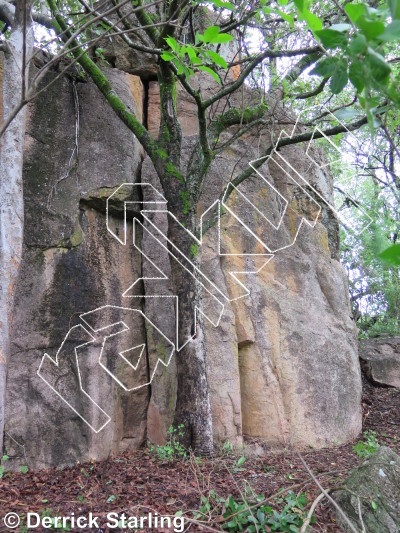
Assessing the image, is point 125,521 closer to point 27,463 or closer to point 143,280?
point 27,463

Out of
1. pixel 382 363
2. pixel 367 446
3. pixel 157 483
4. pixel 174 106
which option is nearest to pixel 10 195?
pixel 174 106

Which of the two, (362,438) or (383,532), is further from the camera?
(362,438)

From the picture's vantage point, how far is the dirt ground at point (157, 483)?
2975 mm

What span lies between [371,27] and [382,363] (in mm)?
6633

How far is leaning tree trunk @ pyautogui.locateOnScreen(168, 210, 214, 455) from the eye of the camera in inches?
161

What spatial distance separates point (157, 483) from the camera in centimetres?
344

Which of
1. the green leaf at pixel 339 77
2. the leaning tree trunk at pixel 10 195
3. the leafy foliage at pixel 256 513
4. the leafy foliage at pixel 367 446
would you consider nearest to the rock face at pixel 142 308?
the leafy foliage at pixel 367 446

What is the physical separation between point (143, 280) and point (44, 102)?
7.03 ft

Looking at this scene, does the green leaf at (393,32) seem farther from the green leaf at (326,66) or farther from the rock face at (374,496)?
the rock face at (374,496)

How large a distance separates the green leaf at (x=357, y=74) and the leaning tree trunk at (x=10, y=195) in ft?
9.30

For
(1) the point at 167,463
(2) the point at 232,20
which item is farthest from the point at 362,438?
(2) the point at 232,20

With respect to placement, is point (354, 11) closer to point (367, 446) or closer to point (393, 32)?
point (393, 32)

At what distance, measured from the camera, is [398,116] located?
13.9ft

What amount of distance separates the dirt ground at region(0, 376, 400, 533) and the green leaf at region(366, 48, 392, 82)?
8.07ft
